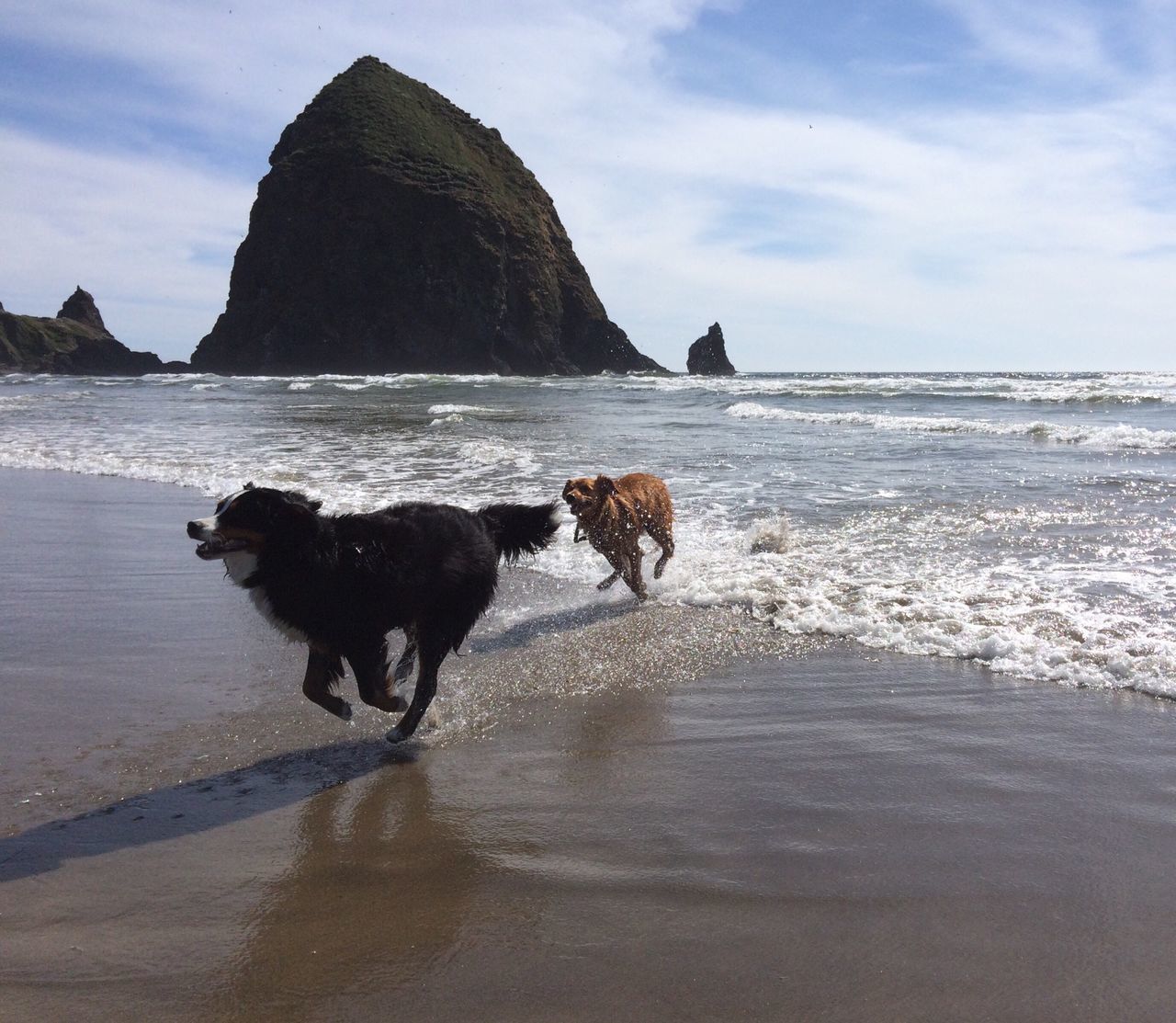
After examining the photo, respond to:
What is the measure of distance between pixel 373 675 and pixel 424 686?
0.84ft

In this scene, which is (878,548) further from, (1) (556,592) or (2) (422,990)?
(2) (422,990)

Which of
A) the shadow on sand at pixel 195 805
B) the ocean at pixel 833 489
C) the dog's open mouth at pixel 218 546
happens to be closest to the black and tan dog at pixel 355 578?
the dog's open mouth at pixel 218 546

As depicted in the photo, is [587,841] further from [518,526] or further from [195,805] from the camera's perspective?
[518,526]

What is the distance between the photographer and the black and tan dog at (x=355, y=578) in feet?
14.2

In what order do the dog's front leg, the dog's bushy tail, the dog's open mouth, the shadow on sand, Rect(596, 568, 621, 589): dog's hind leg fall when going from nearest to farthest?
the shadow on sand, the dog's open mouth, the dog's front leg, the dog's bushy tail, Rect(596, 568, 621, 589): dog's hind leg

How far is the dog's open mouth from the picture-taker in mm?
4238

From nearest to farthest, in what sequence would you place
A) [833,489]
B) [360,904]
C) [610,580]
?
[360,904]
[610,580]
[833,489]

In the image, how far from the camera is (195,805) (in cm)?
371

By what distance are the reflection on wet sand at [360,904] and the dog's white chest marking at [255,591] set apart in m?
0.87

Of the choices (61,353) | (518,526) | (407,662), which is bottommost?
(407,662)

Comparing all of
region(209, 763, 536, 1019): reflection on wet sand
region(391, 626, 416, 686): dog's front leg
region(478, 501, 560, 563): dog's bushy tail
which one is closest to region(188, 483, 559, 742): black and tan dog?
region(391, 626, 416, 686): dog's front leg

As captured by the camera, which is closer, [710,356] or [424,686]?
[424,686]

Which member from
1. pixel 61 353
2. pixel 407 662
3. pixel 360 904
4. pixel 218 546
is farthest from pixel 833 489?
pixel 61 353

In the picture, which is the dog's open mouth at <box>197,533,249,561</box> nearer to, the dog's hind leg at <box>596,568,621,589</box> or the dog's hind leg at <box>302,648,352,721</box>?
the dog's hind leg at <box>302,648,352,721</box>
